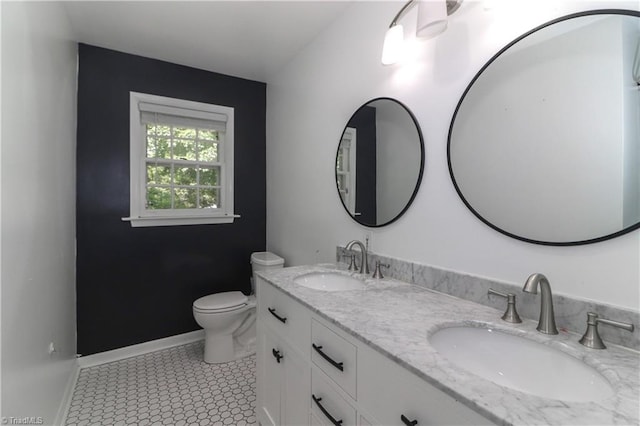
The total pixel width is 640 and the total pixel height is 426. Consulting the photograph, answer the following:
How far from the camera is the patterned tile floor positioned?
5.61 feet

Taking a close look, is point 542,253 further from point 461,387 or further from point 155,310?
point 155,310

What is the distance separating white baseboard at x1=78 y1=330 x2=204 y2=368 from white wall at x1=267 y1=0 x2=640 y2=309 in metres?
1.13

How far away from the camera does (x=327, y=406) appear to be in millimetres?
1018

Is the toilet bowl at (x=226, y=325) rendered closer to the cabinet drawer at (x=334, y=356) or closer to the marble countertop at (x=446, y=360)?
the marble countertop at (x=446, y=360)

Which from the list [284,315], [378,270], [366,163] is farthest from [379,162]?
[284,315]

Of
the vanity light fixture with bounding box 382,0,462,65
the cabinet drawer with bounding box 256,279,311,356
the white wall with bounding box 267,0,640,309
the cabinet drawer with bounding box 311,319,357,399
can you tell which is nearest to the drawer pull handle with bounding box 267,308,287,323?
the cabinet drawer with bounding box 256,279,311,356

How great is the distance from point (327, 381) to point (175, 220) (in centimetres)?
208

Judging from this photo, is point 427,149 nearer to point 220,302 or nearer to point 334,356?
point 334,356

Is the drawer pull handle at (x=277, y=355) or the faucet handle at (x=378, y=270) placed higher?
the faucet handle at (x=378, y=270)

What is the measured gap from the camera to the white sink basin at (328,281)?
5.18 feet

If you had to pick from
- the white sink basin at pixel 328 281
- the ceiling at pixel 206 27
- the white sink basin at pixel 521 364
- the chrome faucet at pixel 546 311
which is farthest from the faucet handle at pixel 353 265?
the ceiling at pixel 206 27

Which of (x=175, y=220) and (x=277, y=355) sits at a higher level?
(x=175, y=220)

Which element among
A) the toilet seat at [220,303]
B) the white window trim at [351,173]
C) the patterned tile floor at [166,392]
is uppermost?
the white window trim at [351,173]

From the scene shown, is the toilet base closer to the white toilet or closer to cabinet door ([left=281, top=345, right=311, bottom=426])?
the white toilet
